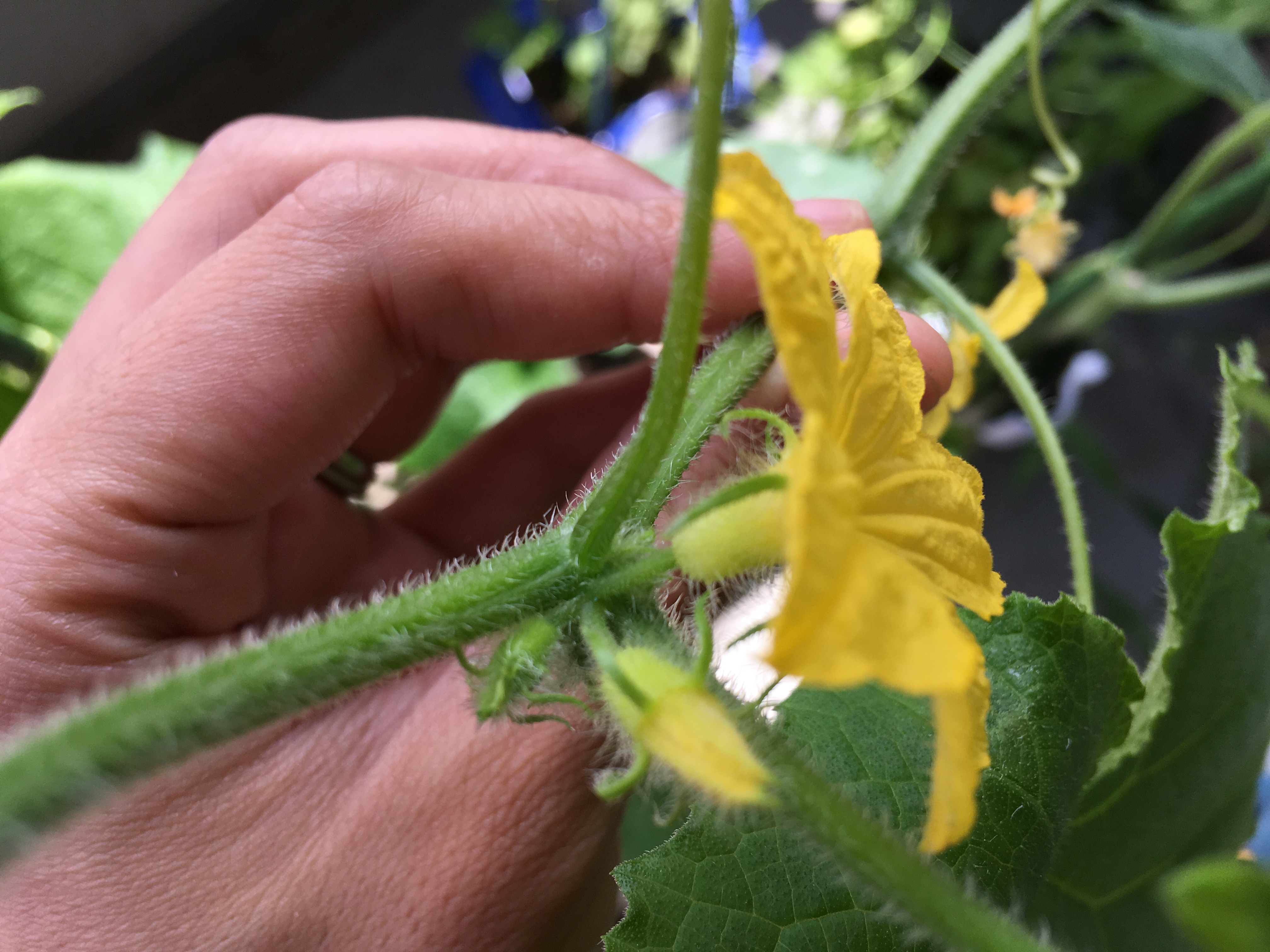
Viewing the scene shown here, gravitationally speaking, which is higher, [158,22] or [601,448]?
[158,22]

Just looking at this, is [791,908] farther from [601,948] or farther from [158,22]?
[158,22]

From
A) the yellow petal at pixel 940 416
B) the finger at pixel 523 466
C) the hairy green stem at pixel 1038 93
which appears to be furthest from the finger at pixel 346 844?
the hairy green stem at pixel 1038 93

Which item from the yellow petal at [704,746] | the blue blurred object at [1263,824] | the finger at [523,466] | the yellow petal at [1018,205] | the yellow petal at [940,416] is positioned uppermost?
the finger at [523,466]

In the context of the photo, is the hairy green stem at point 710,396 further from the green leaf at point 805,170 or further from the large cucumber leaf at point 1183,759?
the green leaf at point 805,170

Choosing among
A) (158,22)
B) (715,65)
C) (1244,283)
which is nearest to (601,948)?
(715,65)

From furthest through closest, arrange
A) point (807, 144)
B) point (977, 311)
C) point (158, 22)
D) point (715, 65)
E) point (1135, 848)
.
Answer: point (158, 22) < point (807, 144) < point (977, 311) < point (1135, 848) < point (715, 65)

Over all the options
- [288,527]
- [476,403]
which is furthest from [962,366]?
[476,403]

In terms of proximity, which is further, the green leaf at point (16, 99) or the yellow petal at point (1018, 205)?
the yellow petal at point (1018, 205)
